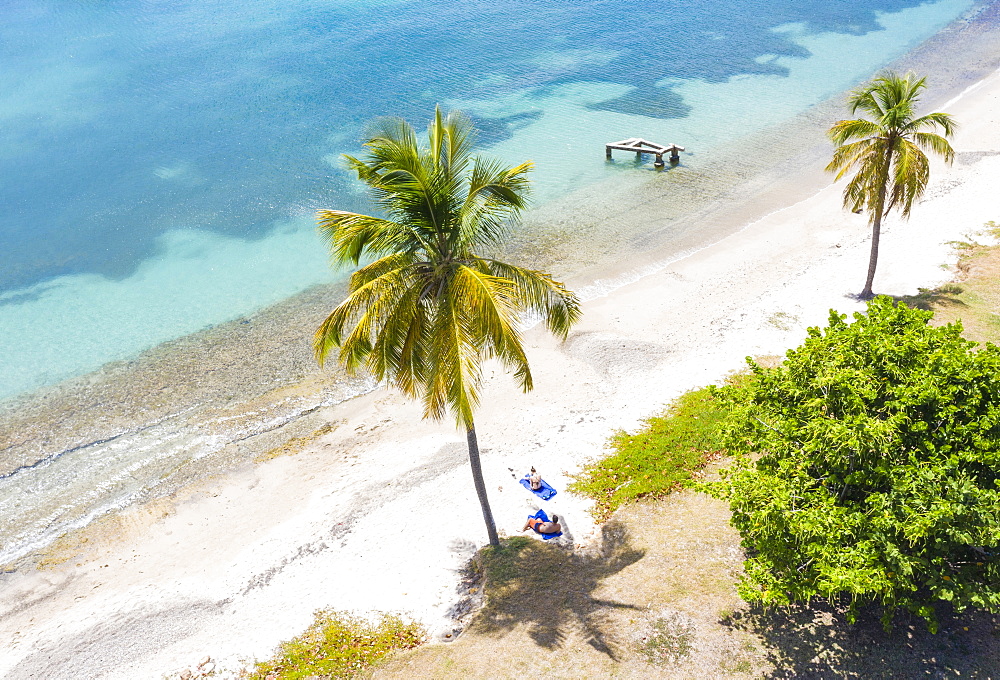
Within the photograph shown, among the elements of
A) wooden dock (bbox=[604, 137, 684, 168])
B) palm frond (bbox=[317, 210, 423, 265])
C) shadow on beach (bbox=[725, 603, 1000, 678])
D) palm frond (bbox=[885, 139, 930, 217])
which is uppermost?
palm frond (bbox=[317, 210, 423, 265])

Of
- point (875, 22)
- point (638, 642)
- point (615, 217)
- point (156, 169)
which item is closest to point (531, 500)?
point (638, 642)

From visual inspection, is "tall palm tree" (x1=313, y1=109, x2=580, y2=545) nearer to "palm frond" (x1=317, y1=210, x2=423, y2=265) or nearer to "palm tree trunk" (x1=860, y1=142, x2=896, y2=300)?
"palm frond" (x1=317, y1=210, x2=423, y2=265)

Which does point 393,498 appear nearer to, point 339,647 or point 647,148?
point 339,647

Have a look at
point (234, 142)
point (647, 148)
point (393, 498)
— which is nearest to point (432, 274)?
point (393, 498)

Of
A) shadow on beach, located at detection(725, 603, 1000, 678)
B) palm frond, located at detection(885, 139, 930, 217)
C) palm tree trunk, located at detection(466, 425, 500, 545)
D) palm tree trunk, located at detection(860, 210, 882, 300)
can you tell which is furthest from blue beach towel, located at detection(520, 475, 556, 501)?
palm tree trunk, located at detection(860, 210, 882, 300)

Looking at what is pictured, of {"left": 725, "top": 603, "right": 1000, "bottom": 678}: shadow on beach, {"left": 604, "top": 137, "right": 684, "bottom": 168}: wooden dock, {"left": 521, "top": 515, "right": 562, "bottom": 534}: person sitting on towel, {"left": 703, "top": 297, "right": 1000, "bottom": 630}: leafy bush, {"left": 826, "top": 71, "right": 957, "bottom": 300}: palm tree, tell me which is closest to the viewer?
{"left": 703, "top": 297, "right": 1000, "bottom": 630}: leafy bush

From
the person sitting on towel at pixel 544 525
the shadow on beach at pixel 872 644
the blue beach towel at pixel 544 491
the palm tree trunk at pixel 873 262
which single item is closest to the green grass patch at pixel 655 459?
the blue beach towel at pixel 544 491

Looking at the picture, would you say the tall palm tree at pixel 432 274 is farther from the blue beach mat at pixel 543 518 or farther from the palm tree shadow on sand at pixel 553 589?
the blue beach mat at pixel 543 518
